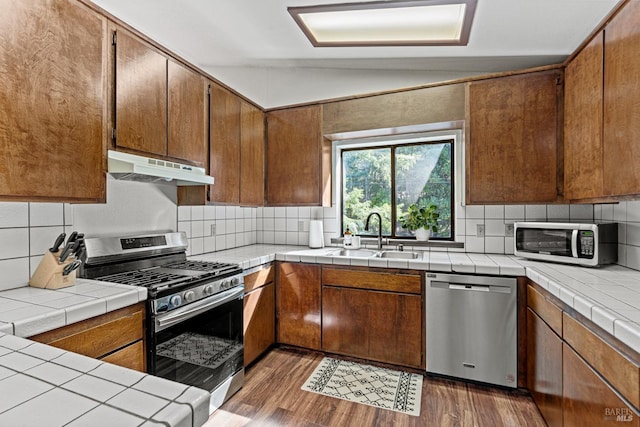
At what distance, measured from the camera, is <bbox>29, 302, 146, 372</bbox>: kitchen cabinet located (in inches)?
45.7

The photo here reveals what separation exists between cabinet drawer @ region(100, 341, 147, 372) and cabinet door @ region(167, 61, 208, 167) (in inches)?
44.1

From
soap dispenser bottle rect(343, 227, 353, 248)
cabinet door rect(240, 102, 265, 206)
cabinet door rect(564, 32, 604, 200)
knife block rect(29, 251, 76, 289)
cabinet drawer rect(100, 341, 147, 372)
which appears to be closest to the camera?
cabinet drawer rect(100, 341, 147, 372)

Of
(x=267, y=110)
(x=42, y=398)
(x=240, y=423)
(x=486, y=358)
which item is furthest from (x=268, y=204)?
(x=42, y=398)

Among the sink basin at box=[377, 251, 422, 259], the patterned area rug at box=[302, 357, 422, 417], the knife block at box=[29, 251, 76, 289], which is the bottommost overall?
the patterned area rug at box=[302, 357, 422, 417]

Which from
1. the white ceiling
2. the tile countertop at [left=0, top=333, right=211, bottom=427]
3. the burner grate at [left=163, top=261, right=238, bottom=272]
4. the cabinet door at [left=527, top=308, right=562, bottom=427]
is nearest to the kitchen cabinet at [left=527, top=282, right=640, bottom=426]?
the cabinet door at [left=527, top=308, right=562, bottom=427]

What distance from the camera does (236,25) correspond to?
7.26 ft

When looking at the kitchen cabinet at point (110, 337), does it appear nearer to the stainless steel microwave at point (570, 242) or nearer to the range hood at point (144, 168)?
the range hood at point (144, 168)

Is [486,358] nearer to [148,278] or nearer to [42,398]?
[148,278]

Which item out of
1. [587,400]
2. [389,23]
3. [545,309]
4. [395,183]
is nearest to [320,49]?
[389,23]

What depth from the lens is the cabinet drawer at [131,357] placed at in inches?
52.8

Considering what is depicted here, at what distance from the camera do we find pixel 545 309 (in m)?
1.69

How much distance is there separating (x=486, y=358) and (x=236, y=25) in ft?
9.35

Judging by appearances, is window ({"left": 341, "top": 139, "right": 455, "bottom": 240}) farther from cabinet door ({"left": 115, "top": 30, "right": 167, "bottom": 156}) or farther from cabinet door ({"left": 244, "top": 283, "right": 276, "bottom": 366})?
cabinet door ({"left": 115, "top": 30, "right": 167, "bottom": 156})

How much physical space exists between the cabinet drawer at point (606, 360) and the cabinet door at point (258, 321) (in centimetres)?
189
